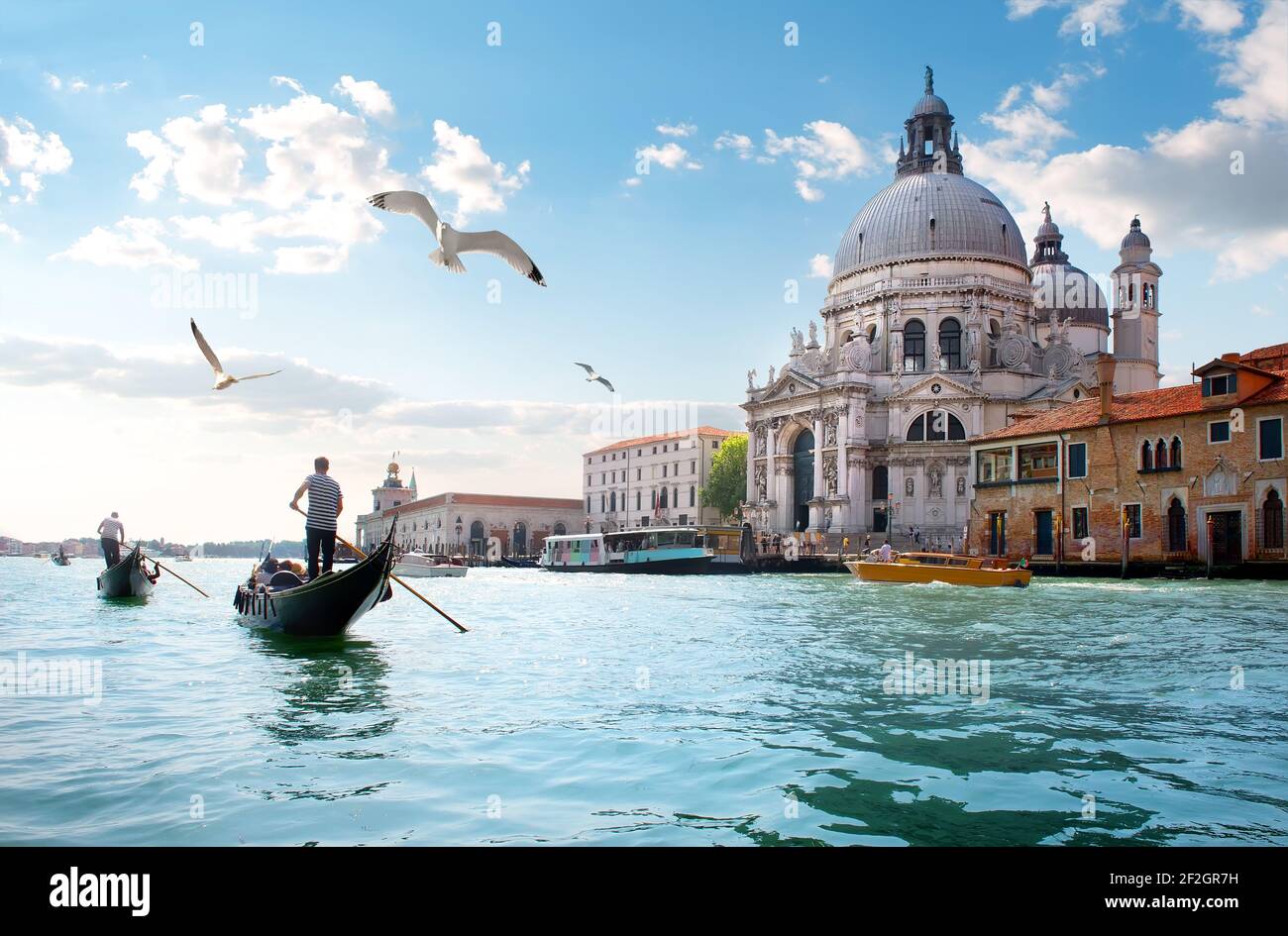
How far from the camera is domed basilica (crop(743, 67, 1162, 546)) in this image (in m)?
43.7

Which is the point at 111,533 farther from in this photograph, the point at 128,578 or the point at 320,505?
the point at 320,505

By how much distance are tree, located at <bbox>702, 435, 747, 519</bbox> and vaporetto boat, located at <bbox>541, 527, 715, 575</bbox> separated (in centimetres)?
1345

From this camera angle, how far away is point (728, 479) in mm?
58625

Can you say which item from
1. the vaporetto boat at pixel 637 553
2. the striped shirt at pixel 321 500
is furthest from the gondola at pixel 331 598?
the vaporetto boat at pixel 637 553

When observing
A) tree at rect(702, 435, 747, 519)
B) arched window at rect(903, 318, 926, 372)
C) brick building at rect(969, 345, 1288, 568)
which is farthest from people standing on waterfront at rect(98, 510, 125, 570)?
tree at rect(702, 435, 747, 519)

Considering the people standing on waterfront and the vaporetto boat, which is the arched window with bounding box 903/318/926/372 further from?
the people standing on waterfront

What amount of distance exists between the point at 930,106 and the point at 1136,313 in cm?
1539

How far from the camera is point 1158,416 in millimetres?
26219

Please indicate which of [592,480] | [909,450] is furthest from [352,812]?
[592,480]

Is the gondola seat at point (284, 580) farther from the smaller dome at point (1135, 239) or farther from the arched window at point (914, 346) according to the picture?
the smaller dome at point (1135, 239)

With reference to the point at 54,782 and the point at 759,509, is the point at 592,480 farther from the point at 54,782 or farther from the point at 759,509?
the point at 54,782

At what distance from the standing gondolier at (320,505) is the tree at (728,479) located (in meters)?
47.6
